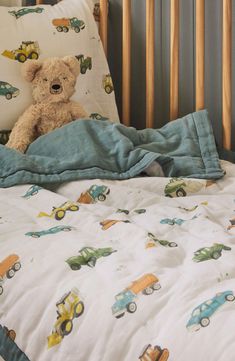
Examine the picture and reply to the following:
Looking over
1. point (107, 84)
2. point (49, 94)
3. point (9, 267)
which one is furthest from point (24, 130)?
point (9, 267)

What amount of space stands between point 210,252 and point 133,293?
0.49ft

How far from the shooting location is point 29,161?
1.25 metres

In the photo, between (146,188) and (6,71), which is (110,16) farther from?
(146,188)

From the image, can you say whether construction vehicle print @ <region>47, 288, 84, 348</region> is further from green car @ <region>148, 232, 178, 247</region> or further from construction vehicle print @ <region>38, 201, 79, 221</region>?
construction vehicle print @ <region>38, 201, 79, 221</region>

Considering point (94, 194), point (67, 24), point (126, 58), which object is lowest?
point (94, 194)

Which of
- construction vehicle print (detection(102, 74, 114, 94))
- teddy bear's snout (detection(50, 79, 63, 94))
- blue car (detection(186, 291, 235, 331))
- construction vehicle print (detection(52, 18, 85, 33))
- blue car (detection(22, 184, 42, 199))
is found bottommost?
blue car (detection(22, 184, 42, 199))

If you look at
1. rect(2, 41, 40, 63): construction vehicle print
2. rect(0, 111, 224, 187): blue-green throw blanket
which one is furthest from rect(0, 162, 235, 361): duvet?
rect(2, 41, 40, 63): construction vehicle print

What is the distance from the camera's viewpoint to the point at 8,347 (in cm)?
71

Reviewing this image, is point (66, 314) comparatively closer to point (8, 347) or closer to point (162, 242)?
point (8, 347)

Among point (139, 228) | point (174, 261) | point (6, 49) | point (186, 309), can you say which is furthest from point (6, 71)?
point (186, 309)

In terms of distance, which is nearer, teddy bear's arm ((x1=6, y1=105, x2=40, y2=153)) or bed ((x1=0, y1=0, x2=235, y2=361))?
bed ((x1=0, y1=0, x2=235, y2=361))

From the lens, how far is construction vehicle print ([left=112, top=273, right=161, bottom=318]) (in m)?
0.63

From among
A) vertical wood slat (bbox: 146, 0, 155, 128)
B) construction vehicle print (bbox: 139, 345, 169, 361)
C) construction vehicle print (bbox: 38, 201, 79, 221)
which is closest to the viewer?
construction vehicle print (bbox: 139, 345, 169, 361)

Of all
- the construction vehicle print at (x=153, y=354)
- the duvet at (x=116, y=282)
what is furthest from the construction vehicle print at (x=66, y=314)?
the construction vehicle print at (x=153, y=354)
